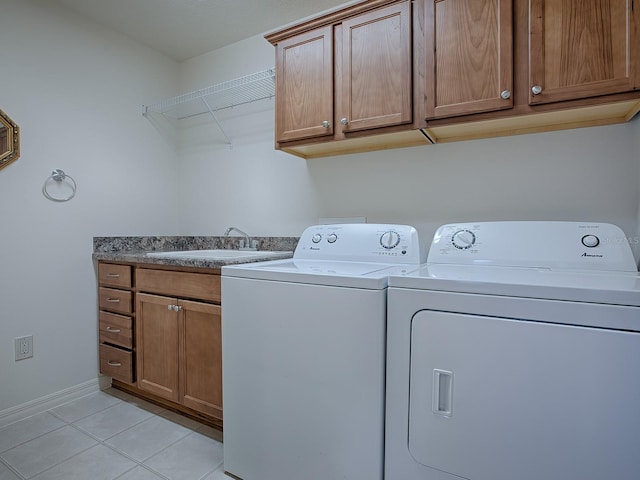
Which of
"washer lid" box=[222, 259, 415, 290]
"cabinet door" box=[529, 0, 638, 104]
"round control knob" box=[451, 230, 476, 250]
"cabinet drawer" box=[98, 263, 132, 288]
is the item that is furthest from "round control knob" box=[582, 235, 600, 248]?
"cabinet drawer" box=[98, 263, 132, 288]

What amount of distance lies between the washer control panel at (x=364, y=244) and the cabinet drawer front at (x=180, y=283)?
0.45 m

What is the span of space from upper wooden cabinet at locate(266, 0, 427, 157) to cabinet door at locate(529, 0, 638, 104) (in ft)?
1.38

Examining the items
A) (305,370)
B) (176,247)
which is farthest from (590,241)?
(176,247)

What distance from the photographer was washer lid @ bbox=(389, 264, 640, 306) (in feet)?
2.69

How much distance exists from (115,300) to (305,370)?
150 centimetres

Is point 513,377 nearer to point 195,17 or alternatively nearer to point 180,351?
point 180,351

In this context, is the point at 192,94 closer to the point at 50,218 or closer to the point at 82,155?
the point at 82,155

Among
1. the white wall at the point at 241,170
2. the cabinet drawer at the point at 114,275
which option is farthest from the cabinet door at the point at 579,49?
the cabinet drawer at the point at 114,275

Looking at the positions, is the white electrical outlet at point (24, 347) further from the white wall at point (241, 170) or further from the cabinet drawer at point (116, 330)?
the white wall at point (241, 170)

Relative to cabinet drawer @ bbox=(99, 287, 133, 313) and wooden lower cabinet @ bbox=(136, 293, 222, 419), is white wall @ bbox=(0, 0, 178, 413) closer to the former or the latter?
cabinet drawer @ bbox=(99, 287, 133, 313)

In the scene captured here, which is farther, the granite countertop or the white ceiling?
the white ceiling

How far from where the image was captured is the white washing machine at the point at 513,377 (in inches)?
32.2

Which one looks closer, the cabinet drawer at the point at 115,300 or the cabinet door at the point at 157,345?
the cabinet door at the point at 157,345

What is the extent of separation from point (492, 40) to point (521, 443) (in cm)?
135
